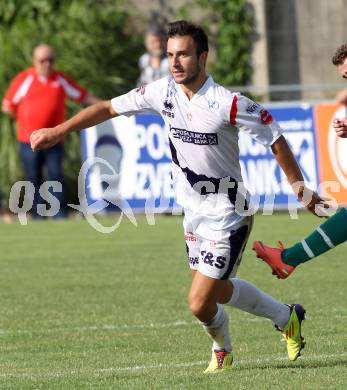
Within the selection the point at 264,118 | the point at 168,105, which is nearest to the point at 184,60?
the point at 168,105

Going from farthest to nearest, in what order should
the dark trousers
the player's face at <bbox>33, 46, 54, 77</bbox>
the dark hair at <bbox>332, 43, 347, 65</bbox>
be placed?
the dark trousers, the player's face at <bbox>33, 46, 54, 77</bbox>, the dark hair at <bbox>332, 43, 347, 65</bbox>

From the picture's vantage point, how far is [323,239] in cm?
764

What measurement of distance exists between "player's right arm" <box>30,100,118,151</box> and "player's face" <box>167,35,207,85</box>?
588mm

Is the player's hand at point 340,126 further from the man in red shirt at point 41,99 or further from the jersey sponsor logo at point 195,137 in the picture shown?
the man in red shirt at point 41,99

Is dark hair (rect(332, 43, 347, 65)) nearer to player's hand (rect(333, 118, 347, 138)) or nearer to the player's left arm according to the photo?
player's hand (rect(333, 118, 347, 138))

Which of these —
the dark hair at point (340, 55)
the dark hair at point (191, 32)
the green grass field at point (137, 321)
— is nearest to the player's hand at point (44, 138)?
the dark hair at point (191, 32)

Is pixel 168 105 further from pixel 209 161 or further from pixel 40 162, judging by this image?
pixel 40 162

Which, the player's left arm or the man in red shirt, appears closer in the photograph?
the player's left arm

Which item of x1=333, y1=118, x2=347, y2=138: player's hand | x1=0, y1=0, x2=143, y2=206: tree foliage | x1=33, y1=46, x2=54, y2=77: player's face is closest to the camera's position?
x1=333, y1=118, x2=347, y2=138: player's hand

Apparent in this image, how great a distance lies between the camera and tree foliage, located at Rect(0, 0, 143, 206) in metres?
18.9

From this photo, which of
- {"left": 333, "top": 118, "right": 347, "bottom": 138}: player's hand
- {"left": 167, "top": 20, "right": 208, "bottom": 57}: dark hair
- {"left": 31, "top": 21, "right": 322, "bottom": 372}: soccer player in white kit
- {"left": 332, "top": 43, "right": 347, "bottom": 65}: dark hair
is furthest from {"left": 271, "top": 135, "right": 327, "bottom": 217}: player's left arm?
{"left": 332, "top": 43, "right": 347, "bottom": 65}: dark hair

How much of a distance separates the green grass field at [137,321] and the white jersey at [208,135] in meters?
0.97

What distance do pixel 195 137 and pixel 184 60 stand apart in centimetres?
42

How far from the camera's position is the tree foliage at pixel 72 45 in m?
18.9
